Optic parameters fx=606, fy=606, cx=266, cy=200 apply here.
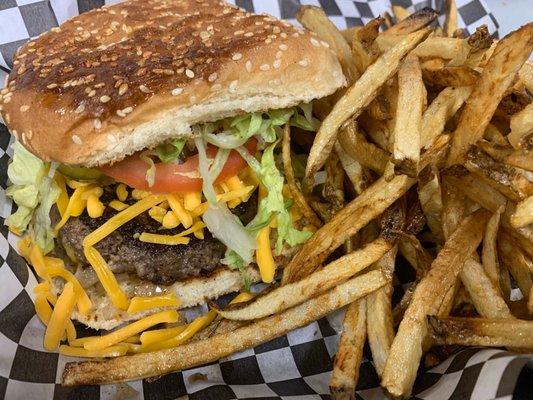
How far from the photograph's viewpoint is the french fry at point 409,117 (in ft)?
6.45

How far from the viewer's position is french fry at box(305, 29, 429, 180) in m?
2.18

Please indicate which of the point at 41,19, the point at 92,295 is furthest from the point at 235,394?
the point at 41,19

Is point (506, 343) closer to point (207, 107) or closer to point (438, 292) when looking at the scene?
point (438, 292)

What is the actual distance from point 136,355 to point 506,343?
1.28 meters

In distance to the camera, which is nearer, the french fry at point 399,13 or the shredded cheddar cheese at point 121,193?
the shredded cheddar cheese at point 121,193

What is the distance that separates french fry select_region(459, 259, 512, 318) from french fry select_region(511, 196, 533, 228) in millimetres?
269

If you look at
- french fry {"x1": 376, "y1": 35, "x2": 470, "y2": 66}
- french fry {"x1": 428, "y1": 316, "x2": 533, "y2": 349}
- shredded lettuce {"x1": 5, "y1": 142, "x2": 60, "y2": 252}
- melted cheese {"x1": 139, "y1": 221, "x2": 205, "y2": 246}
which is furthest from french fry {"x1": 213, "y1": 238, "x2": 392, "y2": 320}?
shredded lettuce {"x1": 5, "y1": 142, "x2": 60, "y2": 252}

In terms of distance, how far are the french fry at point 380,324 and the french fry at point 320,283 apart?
0.22 feet

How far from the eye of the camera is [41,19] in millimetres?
3090

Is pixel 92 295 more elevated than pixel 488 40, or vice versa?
pixel 488 40

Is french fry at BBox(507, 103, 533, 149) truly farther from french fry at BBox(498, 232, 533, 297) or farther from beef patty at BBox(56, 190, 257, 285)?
beef patty at BBox(56, 190, 257, 285)

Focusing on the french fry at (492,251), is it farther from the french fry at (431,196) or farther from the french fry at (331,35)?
the french fry at (331,35)

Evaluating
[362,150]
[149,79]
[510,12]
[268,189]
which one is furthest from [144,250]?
[510,12]

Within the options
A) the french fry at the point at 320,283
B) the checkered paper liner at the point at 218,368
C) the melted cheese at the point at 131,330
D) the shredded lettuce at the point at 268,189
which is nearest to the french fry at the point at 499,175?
the french fry at the point at 320,283
